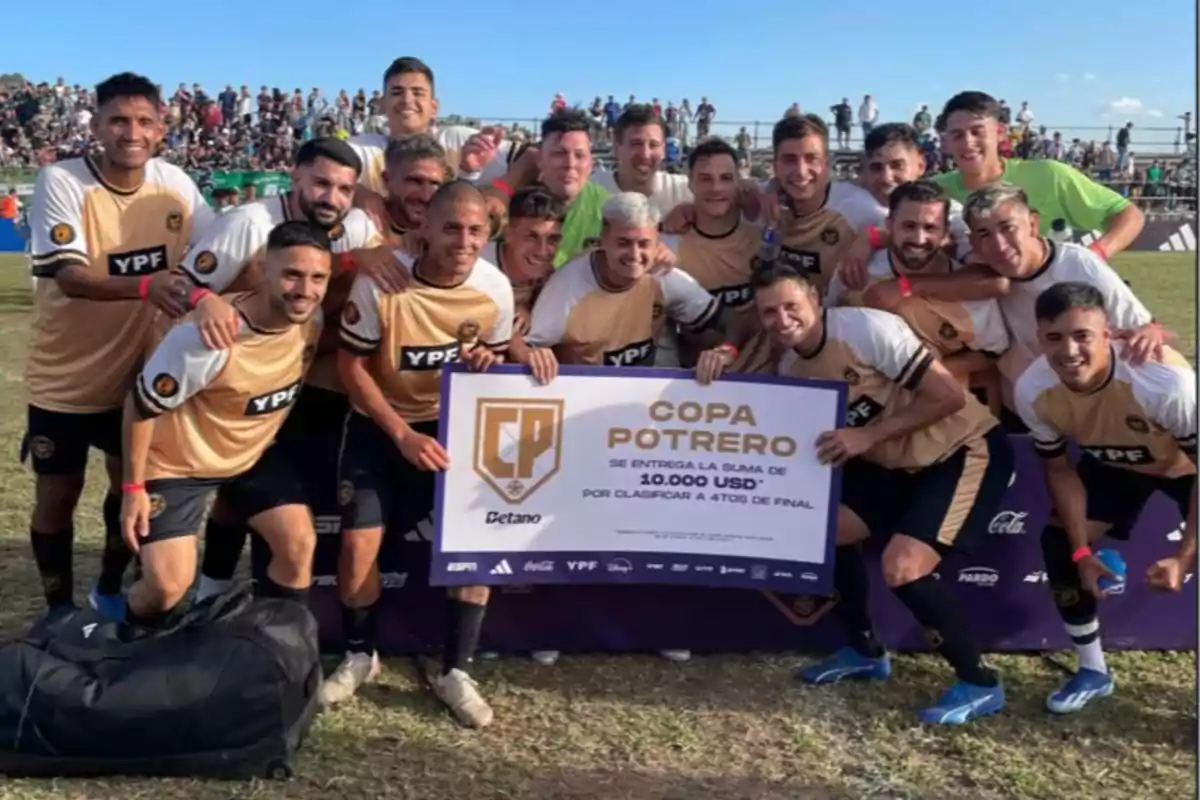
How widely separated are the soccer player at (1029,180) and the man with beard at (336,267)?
9.12ft

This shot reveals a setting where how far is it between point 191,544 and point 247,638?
0.58 metres

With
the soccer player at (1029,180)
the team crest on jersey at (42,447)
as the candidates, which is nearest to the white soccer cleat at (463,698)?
the team crest on jersey at (42,447)

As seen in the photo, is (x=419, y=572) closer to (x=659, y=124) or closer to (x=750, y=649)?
(x=750, y=649)

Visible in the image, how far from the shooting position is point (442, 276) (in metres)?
4.24

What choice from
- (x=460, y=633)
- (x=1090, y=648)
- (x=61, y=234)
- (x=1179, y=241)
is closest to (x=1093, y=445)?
(x=1090, y=648)

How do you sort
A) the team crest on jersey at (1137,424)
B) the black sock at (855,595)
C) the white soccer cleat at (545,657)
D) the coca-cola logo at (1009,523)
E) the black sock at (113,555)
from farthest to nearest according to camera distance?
the black sock at (113,555)
the white soccer cleat at (545,657)
the coca-cola logo at (1009,523)
the black sock at (855,595)
the team crest on jersey at (1137,424)

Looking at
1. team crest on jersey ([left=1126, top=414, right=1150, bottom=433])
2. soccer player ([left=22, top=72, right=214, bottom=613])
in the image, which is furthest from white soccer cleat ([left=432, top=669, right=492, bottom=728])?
team crest on jersey ([left=1126, top=414, right=1150, bottom=433])

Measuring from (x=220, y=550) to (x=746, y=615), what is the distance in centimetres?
233

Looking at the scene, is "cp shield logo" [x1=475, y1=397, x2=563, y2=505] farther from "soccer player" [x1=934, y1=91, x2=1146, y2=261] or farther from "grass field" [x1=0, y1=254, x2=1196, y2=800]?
"soccer player" [x1=934, y1=91, x2=1146, y2=261]

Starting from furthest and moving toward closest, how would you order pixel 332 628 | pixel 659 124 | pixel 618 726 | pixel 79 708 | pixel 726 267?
pixel 659 124 → pixel 726 267 → pixel 332 628 → pixel 618 726 → pixel 79 708

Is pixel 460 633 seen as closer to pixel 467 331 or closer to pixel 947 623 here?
pixel 467 331

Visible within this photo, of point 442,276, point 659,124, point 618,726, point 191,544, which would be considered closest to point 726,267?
point 659,124

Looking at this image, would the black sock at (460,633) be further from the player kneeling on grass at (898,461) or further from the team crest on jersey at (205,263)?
the team crest on jersey at (205,263)

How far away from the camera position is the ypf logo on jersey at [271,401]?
13.5ft
